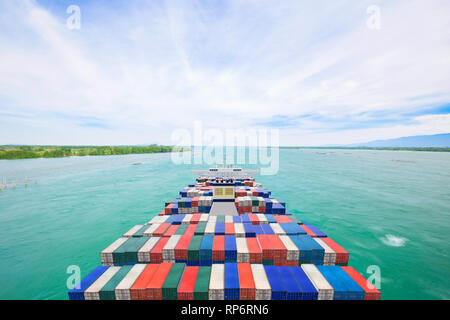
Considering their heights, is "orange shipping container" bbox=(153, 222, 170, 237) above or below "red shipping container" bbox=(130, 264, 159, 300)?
above

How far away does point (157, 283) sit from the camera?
16.0 metres

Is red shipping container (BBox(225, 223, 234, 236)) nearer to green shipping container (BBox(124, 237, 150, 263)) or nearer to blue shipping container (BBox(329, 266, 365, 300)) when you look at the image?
green shipping container (BBox(124, 237, 150, 263))

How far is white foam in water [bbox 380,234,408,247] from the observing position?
32362 mm

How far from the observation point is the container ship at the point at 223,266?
607 inches

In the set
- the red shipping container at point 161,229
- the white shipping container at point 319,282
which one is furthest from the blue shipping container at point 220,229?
the white shipping container at point 319,282

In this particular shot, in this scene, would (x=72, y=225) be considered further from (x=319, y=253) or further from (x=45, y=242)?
(x=319, y=253)

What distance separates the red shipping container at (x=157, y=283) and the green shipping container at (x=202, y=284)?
3.39 meters

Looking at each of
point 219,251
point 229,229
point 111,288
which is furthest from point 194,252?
point 111,288

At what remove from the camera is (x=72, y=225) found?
3962cm

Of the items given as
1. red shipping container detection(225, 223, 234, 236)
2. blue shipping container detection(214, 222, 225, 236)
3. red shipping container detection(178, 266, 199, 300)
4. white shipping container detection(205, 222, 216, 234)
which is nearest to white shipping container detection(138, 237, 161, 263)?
red shipping container detection(178, 266, 199, 300)

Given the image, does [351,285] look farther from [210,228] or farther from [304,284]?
[210,228]

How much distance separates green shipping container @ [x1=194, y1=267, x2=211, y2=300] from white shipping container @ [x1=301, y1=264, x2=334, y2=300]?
10721mm

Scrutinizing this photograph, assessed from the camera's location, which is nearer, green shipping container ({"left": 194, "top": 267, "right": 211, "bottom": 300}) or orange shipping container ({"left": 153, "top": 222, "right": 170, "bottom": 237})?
green shipping container ({"left": 194, "top": 267, "right": 211, "bottom": 300})

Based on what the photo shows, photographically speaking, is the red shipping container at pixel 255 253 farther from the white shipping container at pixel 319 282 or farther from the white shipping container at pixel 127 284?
the white shipping container at pixel 127 284
